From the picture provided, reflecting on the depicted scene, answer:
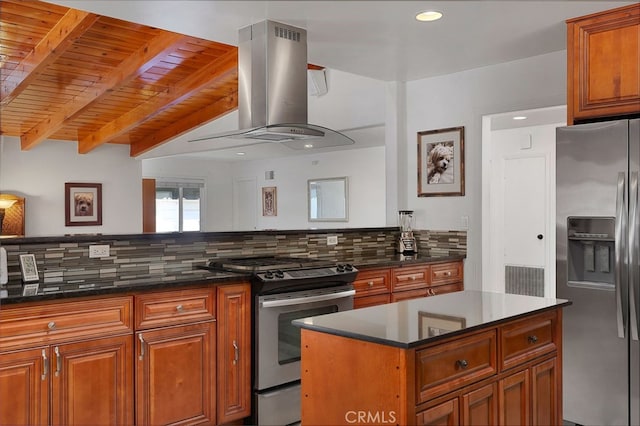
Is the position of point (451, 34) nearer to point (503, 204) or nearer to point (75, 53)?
point (75, 53)

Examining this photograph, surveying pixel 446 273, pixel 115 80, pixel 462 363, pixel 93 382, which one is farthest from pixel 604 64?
pixel 115 80

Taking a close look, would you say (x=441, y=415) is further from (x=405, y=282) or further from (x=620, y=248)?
(x=405, y=282)

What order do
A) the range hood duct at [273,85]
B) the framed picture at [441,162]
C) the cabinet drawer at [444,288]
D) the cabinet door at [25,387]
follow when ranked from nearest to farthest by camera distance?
1. the cabinet door at [25,387]
2. the range hood duct at [273,85]
3. the cabinet drawer at [444,288]
4. the framed picture at [441,162]

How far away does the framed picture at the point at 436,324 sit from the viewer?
1.93m

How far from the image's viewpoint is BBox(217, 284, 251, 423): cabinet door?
Answer: 3.18m

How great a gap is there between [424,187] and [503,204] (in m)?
2.64

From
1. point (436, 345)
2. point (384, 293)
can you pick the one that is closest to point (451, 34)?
point (384, 293)

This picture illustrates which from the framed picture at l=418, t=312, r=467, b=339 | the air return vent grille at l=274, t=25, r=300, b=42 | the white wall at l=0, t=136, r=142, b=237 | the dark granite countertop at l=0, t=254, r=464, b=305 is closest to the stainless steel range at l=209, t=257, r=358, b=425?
the dark granite countertop at l=0, t=254, r=464, b=305

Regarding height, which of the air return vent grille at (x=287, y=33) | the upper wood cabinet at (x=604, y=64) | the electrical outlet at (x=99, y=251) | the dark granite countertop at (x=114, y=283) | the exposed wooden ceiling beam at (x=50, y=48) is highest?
the exposed wooden ceiling beam at (x=50, y=48)

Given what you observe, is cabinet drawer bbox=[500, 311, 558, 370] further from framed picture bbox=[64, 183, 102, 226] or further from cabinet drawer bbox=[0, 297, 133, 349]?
framed picture bbox=[64, 183, 102, 226]

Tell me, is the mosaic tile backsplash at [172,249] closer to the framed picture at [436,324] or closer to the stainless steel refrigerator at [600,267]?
the stainless steel refrigerator at [600,267]

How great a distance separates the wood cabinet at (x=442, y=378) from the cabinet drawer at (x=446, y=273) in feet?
6.99

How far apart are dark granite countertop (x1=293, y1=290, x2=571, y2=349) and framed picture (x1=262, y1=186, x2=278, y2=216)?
794 centimetres

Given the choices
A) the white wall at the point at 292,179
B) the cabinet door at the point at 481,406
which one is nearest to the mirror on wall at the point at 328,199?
the white wall at the point at 292,179
